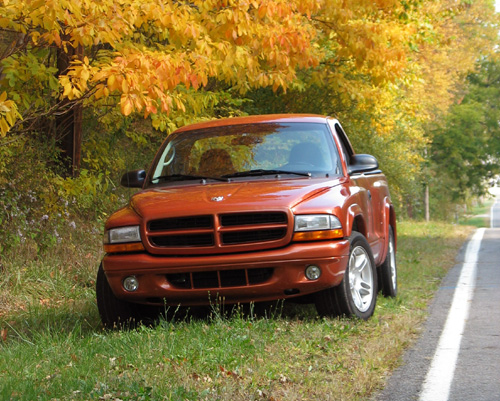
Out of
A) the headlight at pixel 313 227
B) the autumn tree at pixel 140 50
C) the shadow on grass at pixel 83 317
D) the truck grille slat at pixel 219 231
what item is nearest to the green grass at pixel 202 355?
the shadow on grass at pixel 83 317

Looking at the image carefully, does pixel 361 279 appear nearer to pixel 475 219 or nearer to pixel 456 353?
pixel 456 353

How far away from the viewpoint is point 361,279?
7.77 meters

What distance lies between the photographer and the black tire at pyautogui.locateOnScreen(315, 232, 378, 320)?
286 inches

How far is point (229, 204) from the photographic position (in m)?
7.04

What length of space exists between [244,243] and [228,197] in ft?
1.34

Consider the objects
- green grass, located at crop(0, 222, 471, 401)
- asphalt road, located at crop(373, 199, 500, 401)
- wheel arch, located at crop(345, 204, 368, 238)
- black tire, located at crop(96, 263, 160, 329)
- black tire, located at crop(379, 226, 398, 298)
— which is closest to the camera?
green grass, located at crop(0, 222, 471, 401)

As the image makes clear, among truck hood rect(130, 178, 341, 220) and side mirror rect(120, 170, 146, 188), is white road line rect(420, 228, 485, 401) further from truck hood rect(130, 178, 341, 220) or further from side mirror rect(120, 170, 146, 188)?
side mirror rect(120, 170, 146, 188)

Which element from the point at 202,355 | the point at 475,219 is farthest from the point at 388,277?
the point at 475,219

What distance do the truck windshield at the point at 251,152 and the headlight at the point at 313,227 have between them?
87 centimetres

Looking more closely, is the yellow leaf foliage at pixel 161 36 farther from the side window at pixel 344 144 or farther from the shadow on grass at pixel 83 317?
the shadow on grass at pixel 83 317

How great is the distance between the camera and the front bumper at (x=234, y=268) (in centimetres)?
693

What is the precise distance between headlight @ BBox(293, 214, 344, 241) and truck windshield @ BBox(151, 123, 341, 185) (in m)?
0.87

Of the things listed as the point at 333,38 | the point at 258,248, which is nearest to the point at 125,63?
the point at 258,248

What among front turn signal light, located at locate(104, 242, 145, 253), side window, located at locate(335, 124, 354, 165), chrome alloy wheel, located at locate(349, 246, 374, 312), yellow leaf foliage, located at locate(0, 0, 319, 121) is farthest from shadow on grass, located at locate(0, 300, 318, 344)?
yellow leaf foliage, located at locate(0, 0, 319, 121)
